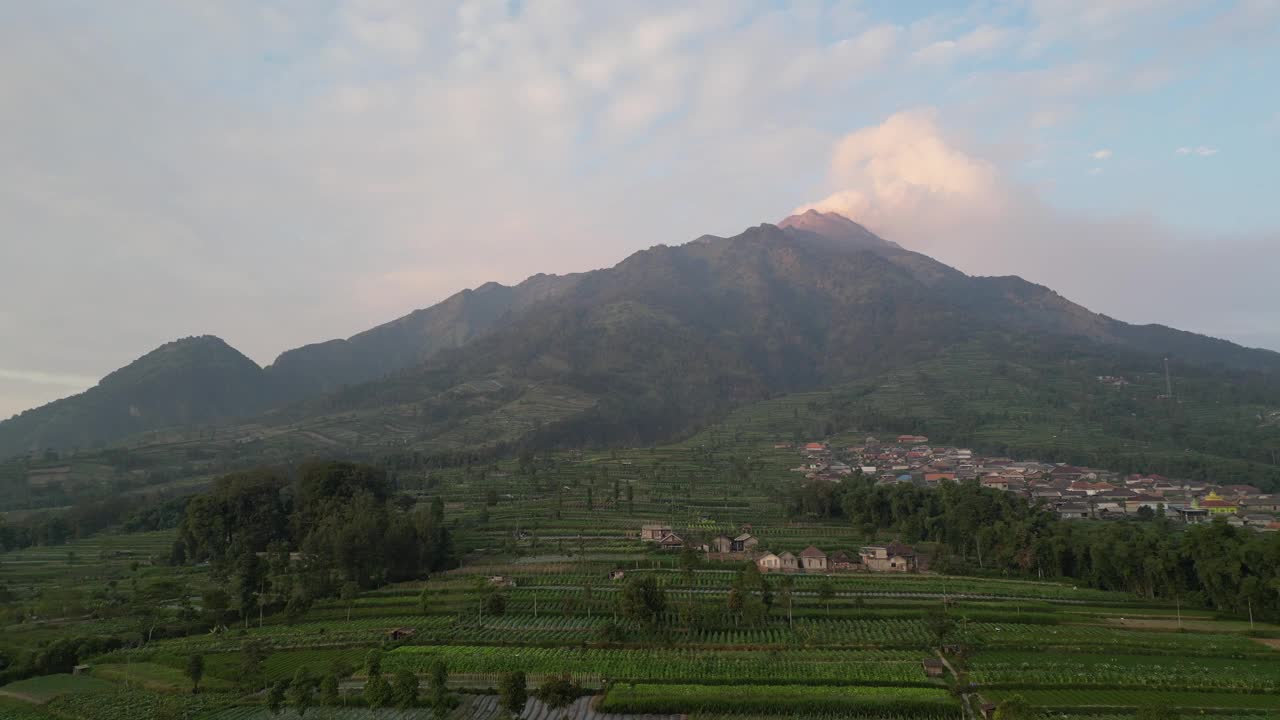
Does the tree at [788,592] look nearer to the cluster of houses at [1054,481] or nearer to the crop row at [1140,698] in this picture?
the crop row at [1140,698]

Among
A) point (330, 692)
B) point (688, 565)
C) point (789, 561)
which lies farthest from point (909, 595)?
point (330, 692)

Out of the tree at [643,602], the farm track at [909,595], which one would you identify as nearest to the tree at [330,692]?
the tree at [643,602]

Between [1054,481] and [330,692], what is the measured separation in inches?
2953

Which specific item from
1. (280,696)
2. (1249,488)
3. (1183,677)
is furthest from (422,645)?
(1249,488)

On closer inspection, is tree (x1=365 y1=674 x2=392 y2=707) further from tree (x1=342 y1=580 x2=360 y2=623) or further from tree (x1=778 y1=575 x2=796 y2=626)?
tree (x1=778 y1=575 x2=796 y2=626)

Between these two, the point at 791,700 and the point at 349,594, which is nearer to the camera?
the point at 791,700

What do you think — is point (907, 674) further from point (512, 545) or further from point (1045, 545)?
point (512, 545)

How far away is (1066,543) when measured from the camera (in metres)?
44.0

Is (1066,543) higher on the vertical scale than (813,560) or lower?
higher

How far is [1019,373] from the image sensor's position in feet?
452

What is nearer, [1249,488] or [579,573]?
[579,573]

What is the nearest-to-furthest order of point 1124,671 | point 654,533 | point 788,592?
point 1124,671 → point 788,592 → point 654,533

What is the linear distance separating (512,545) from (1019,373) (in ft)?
388

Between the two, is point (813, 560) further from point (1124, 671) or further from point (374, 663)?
point (374, 663)
